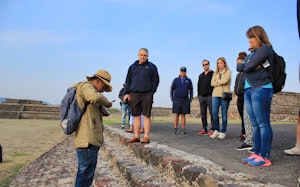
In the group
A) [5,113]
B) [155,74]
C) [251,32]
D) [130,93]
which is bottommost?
[5,113]

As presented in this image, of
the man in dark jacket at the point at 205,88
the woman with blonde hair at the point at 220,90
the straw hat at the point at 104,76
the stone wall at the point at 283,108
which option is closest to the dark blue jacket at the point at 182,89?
the man in dark jacket at the point at 205,88

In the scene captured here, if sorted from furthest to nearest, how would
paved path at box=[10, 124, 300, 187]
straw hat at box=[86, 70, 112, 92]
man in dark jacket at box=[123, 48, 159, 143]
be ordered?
man in dark jacket at box=[123, 48, 159, 143], straw hat at box=[86, 70, 112, 92], paved path at box=[10, 124, 300, 187]

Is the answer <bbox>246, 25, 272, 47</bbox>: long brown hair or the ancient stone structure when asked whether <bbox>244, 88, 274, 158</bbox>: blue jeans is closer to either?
<bbox>246, 25, 272, 47</bbox>: long brown hair

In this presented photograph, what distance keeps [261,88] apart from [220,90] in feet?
9.49

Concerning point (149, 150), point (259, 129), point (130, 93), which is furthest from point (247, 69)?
point (130, 93)

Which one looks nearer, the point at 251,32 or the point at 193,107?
the point at 251,32

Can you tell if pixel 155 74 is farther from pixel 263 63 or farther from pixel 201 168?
pixel 201 168

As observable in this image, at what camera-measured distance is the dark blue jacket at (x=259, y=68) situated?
407 centimetres

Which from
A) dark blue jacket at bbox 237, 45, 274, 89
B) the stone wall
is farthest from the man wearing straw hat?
the stone wall

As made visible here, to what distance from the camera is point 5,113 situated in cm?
2650

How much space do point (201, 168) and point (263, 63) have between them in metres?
1.66

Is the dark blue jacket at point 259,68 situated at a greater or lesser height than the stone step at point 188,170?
greater

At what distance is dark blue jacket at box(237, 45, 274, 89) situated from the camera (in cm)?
407

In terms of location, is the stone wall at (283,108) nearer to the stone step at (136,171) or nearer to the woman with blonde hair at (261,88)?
the stone step at (136,171)
